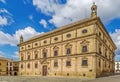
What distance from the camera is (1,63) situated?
7556 cm

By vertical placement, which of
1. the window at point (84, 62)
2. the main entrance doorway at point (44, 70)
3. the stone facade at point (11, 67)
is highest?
the window at point (84, 62)

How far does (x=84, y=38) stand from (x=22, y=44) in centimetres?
2712

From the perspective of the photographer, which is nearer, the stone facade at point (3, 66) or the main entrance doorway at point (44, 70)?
the main entrance doorway at point (44, 70)

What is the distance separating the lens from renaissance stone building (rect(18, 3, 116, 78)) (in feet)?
101

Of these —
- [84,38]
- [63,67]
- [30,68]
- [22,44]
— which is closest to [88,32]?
[84,38]

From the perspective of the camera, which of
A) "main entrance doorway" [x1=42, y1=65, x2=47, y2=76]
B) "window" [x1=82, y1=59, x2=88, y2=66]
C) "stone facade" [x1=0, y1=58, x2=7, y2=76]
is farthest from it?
"stone facade" [x1=0, y1=58, x2=7, y2=76]

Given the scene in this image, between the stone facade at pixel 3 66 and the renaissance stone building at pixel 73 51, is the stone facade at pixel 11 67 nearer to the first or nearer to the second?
the stone facade at pixel 3 66

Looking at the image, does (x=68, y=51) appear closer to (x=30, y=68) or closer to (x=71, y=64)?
(x=71, y=64)

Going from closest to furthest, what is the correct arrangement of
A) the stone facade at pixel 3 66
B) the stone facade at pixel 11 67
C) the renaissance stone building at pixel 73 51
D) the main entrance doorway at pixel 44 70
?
the renaissance stone building at pixel 73 51 < the main entrance doorway at pixel 44 70 < the stone facade at pixel 3 66 < the stone facade at pixel 11 67

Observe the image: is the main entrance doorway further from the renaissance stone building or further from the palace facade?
the palace facade

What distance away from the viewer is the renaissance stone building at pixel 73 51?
30.7 m

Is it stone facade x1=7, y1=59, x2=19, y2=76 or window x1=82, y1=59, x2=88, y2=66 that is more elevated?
window x1=82, y1=59, x2=88, y2=66

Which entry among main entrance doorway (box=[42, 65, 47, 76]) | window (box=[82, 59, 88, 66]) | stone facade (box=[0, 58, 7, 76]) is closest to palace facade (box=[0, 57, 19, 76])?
stone facade (box=[0, 58, 7, 76])

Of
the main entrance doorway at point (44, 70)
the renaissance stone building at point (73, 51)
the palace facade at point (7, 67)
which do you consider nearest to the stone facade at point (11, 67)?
the palace facade at point (7, 67)
